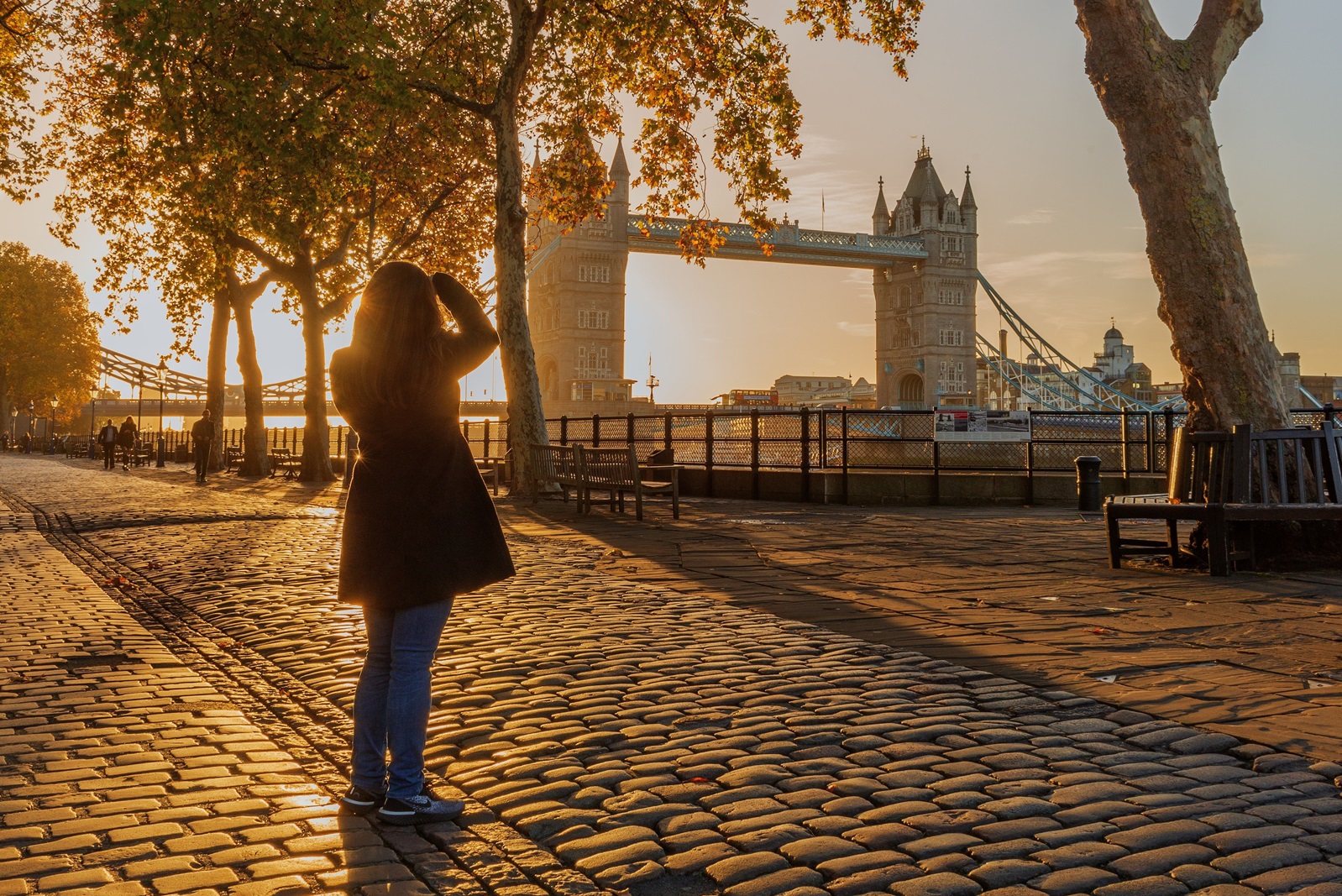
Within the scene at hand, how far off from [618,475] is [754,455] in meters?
4.84

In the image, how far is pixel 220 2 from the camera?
47.0 feet

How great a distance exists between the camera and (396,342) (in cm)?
311

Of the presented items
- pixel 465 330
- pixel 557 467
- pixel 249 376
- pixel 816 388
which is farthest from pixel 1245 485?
pixel 816 388

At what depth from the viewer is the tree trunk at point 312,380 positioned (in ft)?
79.5

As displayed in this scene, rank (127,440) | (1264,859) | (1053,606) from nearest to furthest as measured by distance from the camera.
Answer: (1264,859)
(1053,606)
(127,440)

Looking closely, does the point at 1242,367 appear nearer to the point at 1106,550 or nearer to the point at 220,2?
the point at 1106,550

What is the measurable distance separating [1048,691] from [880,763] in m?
1.18

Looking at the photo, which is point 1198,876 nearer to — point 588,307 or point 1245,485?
point 1245,485

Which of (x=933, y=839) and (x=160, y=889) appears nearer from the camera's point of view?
(x=160, y=889)

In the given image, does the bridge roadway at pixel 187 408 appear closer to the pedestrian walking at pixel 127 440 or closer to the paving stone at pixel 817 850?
the pedestrian walking at pixel 127 440

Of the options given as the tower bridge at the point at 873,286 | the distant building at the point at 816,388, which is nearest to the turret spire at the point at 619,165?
the tower bridge at the point at 873,286

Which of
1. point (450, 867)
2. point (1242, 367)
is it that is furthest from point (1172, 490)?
point (450, 867)

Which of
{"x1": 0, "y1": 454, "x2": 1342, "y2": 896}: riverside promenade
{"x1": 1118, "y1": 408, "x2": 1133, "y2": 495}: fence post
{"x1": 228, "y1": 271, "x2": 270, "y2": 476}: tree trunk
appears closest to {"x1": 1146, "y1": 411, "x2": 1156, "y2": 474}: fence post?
{"x1": 1118, "y1": 408, "x2": 1133, "y2": 495}: fence post

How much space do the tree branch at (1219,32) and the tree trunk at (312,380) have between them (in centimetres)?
1923
